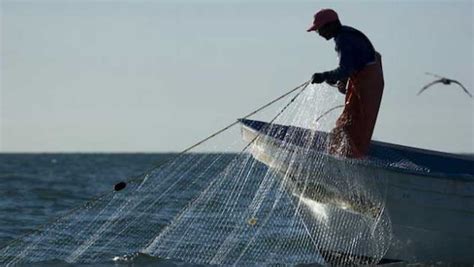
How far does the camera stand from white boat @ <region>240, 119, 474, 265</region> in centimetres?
1588

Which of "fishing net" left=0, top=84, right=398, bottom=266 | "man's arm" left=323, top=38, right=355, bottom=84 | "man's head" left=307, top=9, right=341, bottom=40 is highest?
"man's head" left=307, top=9, right=341, bottom=40

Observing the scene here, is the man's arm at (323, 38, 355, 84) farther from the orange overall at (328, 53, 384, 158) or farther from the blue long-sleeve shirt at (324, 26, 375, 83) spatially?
the orange overall at (328, 53, 384, 158)

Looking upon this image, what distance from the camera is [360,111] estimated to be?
1645 cm

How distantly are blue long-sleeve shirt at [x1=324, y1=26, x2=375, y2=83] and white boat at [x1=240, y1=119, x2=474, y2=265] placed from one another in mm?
987

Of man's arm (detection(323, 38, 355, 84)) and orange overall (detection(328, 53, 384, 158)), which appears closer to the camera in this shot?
man's arm (detection(323, 38, 355, 84))

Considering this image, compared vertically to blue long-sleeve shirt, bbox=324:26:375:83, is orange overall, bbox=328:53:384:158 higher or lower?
lower

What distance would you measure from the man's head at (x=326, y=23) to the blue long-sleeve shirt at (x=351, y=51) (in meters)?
0.08

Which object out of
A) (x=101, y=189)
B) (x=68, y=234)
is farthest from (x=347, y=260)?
(x=101, y=189)

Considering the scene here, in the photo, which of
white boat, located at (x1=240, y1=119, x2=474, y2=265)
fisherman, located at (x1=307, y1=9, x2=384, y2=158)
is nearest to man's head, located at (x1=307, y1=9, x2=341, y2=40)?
fisherman, located at (x1=307, y1=9, x2=384, y2=158)

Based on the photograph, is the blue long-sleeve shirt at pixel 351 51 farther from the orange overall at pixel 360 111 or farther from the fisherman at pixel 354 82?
the orange overall at pixel 360 111

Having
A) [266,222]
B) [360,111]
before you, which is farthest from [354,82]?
[266,222]

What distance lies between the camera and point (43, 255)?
61.2ft

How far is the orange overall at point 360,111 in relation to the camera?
645 inches

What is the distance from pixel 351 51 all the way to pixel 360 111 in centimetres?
73
